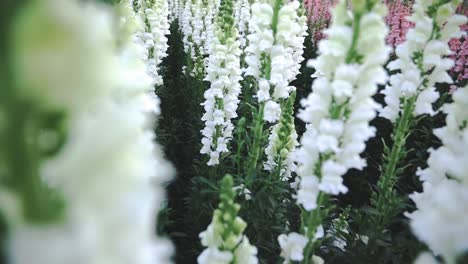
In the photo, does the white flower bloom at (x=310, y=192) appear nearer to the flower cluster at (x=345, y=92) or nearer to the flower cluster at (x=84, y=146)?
the flower cluster at (x=345, y=92)

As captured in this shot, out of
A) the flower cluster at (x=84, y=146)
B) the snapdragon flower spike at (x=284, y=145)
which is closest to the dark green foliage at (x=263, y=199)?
the snapdragon flower spike at (x=284, y=145)

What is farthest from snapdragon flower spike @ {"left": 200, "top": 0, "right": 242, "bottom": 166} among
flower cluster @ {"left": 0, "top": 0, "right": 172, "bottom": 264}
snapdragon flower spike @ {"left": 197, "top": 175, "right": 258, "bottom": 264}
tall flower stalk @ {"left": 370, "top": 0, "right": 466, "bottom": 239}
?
flower cluster @ {"left": 0, "top": 0, "right": 172, "bottom": 264}

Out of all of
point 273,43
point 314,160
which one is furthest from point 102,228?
point 273,43

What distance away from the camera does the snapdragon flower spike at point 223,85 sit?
5023 mm

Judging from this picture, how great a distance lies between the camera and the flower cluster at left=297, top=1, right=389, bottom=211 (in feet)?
9.07

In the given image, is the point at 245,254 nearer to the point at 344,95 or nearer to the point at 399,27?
the point at 344,95

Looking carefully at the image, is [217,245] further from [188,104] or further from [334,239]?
[188,104]

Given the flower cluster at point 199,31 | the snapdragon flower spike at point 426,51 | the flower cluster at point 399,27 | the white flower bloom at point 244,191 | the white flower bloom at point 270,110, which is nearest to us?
the snapdragon flower spike at point 426,51

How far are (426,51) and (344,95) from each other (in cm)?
135

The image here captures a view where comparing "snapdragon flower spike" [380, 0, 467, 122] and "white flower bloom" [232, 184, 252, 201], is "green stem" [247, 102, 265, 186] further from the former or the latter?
"snapdragon flower spike" [380, 0, 467, 122]

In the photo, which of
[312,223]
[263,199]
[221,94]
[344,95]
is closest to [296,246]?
[312,223]

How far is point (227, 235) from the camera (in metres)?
2.48

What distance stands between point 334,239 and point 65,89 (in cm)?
393

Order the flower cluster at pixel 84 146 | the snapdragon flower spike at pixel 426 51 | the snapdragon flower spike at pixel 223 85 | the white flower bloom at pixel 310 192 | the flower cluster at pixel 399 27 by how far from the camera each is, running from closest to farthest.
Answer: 1. the flower cluster at pixel 84 146
2. the white flower bloom at pixel 310 192
3. the snapdragon flower spike at pixel 426 51
4. the snapdragon flower spike at pixel 223 85
5. the flower cluster at pixel 399 27
